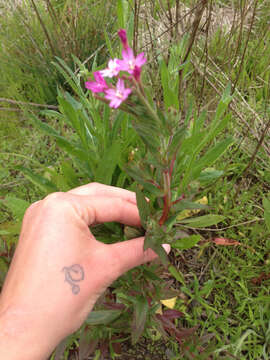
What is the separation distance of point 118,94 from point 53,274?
1.63 ft

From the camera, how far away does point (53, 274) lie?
2.70ft

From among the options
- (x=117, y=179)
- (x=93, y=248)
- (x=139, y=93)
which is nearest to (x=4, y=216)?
(x=117, y=179)

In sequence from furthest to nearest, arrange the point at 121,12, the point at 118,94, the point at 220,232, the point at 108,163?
the point at 220,232 → the point at 121,12 → the point at 108,163 → the point at 118,94

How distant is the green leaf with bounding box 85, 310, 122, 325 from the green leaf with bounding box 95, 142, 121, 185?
0.48 meters

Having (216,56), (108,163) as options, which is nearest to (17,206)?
(108,163)

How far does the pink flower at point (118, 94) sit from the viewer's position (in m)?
0.59

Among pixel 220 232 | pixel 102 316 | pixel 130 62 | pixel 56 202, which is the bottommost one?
pixel 220 232

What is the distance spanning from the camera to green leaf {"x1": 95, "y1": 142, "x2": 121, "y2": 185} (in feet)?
3.71

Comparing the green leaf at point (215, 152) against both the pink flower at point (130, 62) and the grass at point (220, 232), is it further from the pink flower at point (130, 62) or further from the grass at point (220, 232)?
the pink flower at point (130, 62)

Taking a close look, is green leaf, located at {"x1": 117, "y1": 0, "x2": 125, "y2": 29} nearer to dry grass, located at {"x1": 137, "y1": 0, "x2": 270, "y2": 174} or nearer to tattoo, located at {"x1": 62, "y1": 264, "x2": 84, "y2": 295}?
dry grass, located at {"x1": 137, "y1": 0, "x2": 270, "y2": 174}

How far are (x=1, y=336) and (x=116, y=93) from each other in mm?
646

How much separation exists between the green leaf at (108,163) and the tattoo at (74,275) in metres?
0.44

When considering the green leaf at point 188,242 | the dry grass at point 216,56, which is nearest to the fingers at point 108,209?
the green leaf at point 188,242

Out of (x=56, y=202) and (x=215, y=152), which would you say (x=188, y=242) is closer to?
(x=215, y=152)
